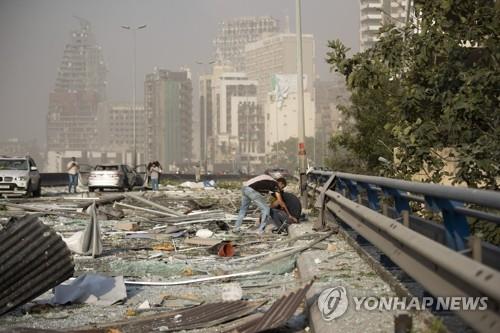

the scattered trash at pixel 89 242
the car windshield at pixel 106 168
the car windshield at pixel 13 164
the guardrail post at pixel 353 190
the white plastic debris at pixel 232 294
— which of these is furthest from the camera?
the car windshield at pixel 106 168

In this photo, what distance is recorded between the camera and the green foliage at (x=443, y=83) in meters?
12.0

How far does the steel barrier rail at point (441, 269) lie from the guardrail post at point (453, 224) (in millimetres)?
210

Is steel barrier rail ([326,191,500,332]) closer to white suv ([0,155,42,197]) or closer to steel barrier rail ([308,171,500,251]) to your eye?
steel barrier rail ([308,171,500,251])

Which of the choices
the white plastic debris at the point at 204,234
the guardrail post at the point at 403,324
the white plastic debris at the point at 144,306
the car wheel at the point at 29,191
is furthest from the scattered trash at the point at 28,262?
the car wheel at the point at 29,191

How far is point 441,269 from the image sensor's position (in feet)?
15.1

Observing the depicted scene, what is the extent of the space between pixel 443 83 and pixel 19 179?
71.6 feet

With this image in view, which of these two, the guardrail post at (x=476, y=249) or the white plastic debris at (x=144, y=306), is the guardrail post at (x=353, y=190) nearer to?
the white plastic debris at (x=144, y=306)

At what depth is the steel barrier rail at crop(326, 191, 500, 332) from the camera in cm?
360

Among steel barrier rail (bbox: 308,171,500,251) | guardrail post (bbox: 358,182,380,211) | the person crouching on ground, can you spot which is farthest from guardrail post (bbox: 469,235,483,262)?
the person crouching on ground

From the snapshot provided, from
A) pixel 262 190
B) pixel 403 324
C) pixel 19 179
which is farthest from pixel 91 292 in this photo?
pixel 19 179

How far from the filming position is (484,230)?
9.70 m

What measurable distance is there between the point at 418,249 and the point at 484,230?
501cm

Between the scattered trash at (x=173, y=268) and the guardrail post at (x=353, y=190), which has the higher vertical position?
the guardrail post at (x=353, y=190)

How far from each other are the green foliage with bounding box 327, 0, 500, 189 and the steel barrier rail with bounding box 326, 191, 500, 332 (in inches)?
206
